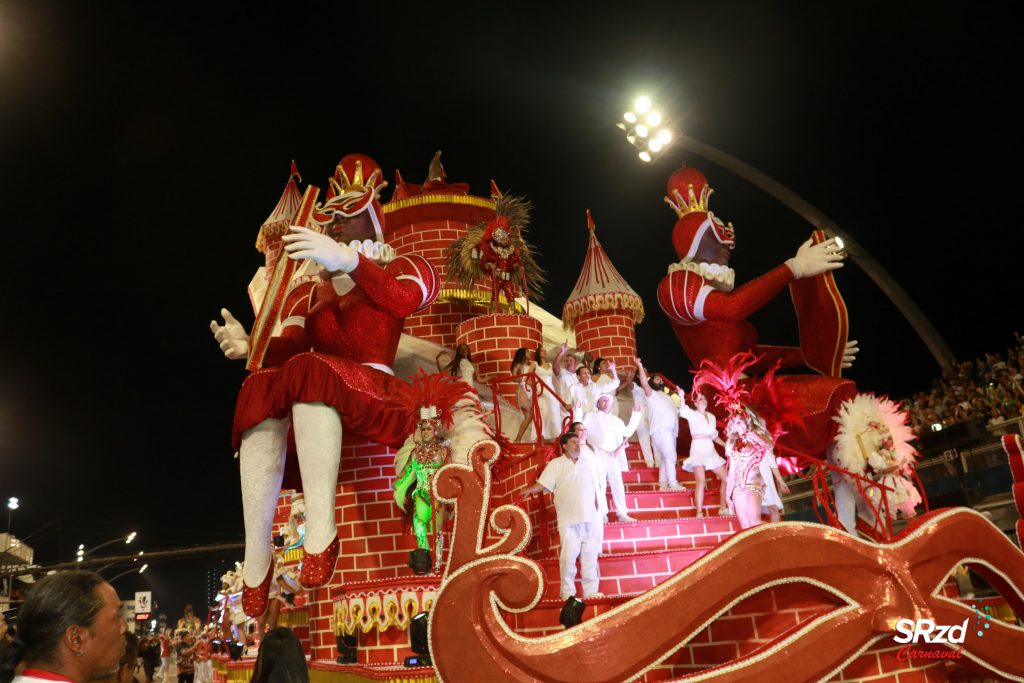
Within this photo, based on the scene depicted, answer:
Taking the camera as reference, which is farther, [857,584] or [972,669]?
[972,669]

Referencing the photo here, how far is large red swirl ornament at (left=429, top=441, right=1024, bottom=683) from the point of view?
2816 mm

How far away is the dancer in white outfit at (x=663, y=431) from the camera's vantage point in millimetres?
8406

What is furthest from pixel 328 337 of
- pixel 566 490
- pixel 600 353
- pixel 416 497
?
pixel 600 353

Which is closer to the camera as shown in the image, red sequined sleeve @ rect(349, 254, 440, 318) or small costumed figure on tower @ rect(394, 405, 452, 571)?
small costumed figure on tower @ rect(394, 405, 452, 571)

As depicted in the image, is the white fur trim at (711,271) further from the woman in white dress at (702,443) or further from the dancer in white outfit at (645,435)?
the dancer in white outfit at (645,435)

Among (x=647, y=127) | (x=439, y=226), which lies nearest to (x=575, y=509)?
(x=439, y=226)

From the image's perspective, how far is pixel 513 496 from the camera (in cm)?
782

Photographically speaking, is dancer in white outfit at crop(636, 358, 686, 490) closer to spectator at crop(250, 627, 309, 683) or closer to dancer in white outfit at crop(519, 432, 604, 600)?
dancer in white outfit at crop(519, 432, 604, 600)

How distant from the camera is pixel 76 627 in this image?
2.57 meters

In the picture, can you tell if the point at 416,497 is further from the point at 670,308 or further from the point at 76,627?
the point at 76,627

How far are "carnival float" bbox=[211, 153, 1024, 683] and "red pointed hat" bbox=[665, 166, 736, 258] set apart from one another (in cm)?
2

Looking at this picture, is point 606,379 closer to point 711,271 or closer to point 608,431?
point 608,431

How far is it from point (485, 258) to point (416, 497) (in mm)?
3742

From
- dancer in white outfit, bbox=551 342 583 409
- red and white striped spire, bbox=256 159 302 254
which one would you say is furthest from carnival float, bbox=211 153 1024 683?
red and white striped spire, bbox=256 159 302 254
